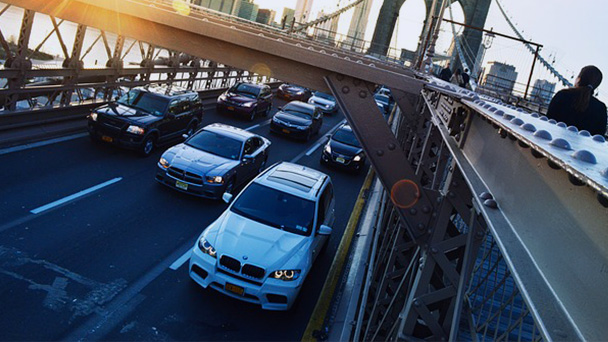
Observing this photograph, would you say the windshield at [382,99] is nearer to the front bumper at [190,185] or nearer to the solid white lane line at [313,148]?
the solid white lane line at [313,148]

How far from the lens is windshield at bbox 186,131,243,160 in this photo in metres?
13.4

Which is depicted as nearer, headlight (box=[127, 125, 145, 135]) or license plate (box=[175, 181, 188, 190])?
license plate (box=[175, 181, 188, 190])

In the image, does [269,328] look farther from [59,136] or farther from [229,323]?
[59,136]

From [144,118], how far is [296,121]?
872cm

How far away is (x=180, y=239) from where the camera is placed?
1009 cm

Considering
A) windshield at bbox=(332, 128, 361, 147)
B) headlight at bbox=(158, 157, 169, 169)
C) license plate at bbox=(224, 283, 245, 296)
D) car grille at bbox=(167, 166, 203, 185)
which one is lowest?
license plate at bbox=(224, 283, 245, 296)

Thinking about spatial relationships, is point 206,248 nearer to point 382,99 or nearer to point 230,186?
point 230,186

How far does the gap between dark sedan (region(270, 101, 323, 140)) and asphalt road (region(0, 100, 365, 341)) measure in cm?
969

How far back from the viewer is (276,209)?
9.22 m

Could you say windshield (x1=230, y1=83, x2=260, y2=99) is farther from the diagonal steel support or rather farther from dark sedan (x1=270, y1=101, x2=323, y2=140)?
the diagonal steel support

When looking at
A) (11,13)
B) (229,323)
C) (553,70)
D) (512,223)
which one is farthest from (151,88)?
(11,13)

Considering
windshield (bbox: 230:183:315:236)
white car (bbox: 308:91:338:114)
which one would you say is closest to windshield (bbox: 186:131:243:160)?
windshield (bbox: 230:183:315:236)

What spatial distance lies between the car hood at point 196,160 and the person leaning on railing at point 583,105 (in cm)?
911

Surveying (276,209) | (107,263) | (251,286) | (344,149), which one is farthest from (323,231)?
(344,149)
